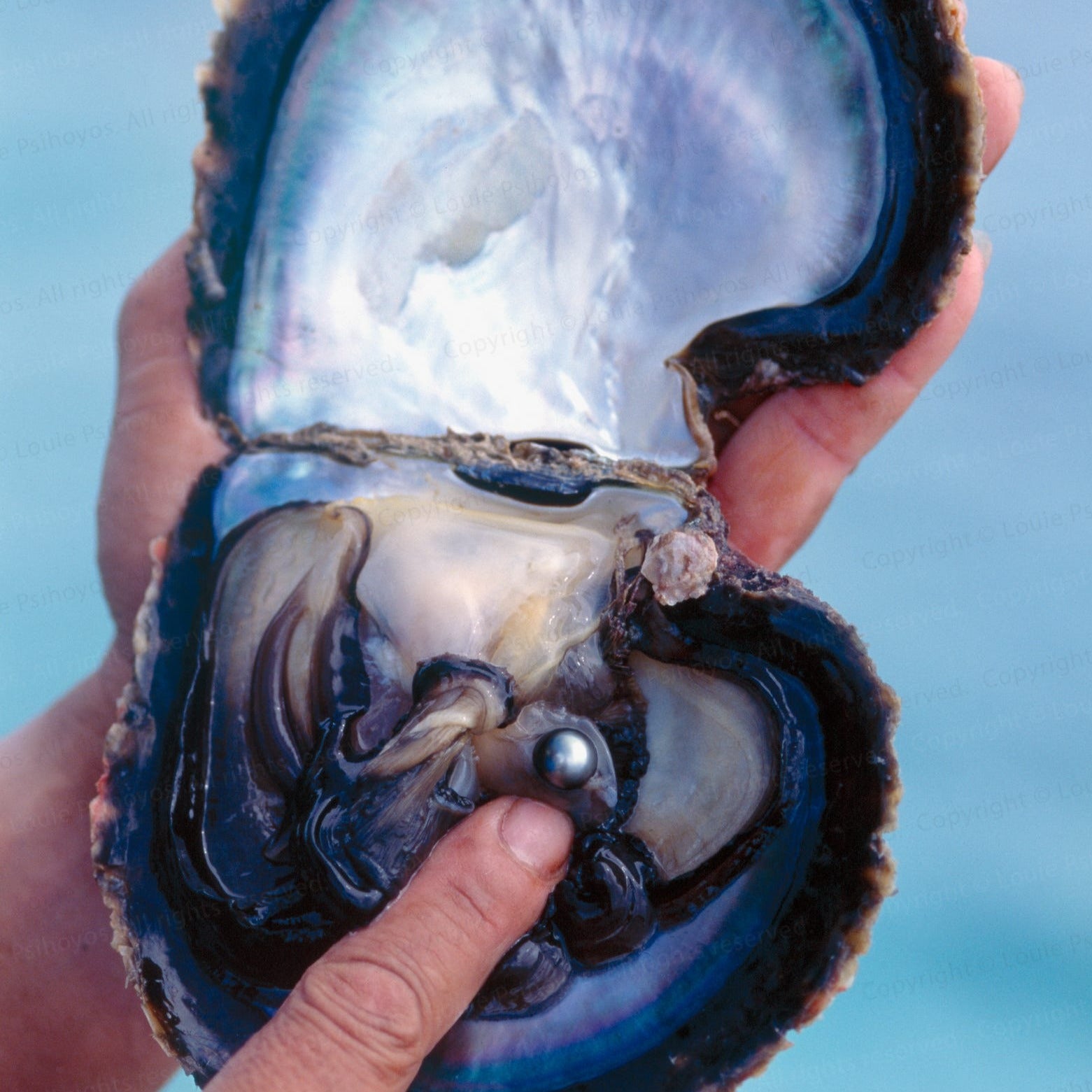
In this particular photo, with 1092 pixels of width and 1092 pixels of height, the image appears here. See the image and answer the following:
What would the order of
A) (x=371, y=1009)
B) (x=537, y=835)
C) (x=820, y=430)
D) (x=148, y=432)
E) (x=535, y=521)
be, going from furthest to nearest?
(x=820, y=430) < (x=148, y=432) < (x=535, y=521) < (x=537, y=835) < (x=371, y=1009)

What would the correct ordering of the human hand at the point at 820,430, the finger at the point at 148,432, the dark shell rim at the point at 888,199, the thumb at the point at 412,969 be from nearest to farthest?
the thumb at the point at 412,969, the dark shell rim at the point at 888,199, the finger at the point at 148,432, the human hand at the point at 820,430

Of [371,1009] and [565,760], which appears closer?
[371,1009]

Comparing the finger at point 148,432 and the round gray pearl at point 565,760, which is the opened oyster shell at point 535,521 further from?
the finger at point 148,432

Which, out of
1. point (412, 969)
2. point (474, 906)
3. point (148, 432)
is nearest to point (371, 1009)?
point (412, 969)

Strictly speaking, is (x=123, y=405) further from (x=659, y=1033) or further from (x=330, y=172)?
(x=659, y=1033)

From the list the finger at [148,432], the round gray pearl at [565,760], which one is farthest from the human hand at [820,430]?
the finger at [148,432]

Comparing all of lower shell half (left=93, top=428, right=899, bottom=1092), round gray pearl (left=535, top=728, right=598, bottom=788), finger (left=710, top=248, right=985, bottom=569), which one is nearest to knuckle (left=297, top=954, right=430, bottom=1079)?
lower shell half (left=93, top=428, right=899, bottom=1092)

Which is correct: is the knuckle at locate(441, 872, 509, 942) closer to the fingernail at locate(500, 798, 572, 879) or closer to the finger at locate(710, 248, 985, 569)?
the fingernail at locate(500, 798, 572, 879)

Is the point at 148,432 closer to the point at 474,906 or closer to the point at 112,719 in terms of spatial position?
the point at 112,719
